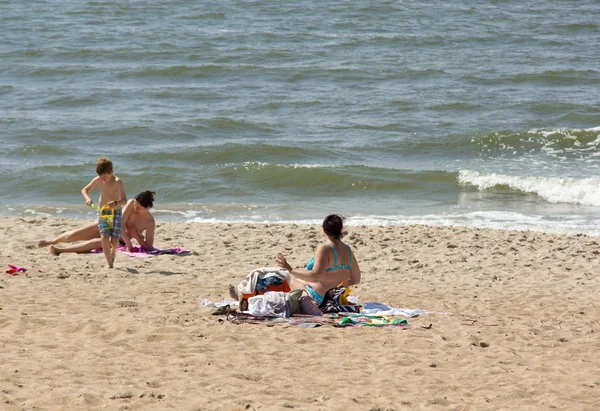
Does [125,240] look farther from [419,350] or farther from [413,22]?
[413,22]

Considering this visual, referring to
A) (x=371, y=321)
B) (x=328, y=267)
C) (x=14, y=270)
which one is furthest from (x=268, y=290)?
(x=14, y=270)

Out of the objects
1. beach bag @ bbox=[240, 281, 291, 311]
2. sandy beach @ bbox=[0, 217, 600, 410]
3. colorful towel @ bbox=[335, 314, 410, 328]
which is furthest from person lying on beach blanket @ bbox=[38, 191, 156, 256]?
colorful towel @ bbox=[335, 314, 410, 328]

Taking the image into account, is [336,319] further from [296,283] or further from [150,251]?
[150,251]

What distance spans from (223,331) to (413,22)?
24.5 metres

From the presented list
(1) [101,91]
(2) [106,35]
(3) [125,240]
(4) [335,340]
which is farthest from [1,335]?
(2) [106,35]

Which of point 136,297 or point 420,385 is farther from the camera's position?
→ point 136,297

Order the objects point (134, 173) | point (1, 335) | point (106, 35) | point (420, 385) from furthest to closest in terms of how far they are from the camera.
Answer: point (106, 35)
point (134, 173)
point (1, 335)
point (420, 385)

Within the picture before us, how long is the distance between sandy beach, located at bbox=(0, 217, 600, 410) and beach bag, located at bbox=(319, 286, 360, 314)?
1.67 feet

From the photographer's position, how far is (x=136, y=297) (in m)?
7.63

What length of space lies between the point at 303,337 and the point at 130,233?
420cm

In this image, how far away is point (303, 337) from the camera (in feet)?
20.6

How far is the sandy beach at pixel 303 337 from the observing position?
16.2ft

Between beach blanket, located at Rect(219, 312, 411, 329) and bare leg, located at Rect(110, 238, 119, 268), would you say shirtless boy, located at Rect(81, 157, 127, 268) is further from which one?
beach blanket, located at Rect(219, 312, 411, 329)

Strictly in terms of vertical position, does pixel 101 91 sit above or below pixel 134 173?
above
